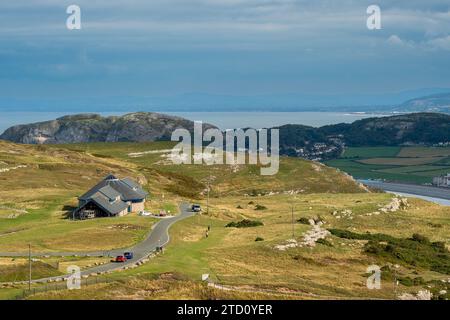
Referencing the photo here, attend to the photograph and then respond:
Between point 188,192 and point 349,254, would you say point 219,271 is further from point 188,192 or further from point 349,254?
point 188,192

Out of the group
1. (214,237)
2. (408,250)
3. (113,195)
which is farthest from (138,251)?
(408,250)

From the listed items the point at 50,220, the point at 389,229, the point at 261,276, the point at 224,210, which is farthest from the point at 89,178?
the point at 261,276

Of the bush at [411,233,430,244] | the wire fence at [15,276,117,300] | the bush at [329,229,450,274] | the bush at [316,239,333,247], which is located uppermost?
the wire fence at [15,276,117,300]

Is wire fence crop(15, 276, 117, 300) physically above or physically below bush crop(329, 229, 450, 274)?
above

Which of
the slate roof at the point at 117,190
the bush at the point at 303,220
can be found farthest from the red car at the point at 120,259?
the bush at the point at 303,220

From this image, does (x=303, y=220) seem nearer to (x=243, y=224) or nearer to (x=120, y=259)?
(x=243, y=224)

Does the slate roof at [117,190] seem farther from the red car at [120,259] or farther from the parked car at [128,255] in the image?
the red car at [120,259]

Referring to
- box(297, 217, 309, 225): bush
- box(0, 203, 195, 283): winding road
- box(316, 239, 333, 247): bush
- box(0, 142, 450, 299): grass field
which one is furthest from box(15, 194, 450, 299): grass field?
box(297, 217, 309, 225): bush

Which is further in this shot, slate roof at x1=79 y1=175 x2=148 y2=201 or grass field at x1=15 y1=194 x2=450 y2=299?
slate roof at x1=79 y1=175 x2=148 y2=201

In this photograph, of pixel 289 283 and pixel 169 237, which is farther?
pixel 169 237

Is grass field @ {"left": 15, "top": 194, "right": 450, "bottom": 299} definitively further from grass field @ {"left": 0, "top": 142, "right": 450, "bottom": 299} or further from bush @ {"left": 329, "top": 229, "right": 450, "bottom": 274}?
bush @ {"left": 329, "top": 229, "right": 450, "bottom": 274}

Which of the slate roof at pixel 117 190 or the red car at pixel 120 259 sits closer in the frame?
the red car at pixel 120 259
